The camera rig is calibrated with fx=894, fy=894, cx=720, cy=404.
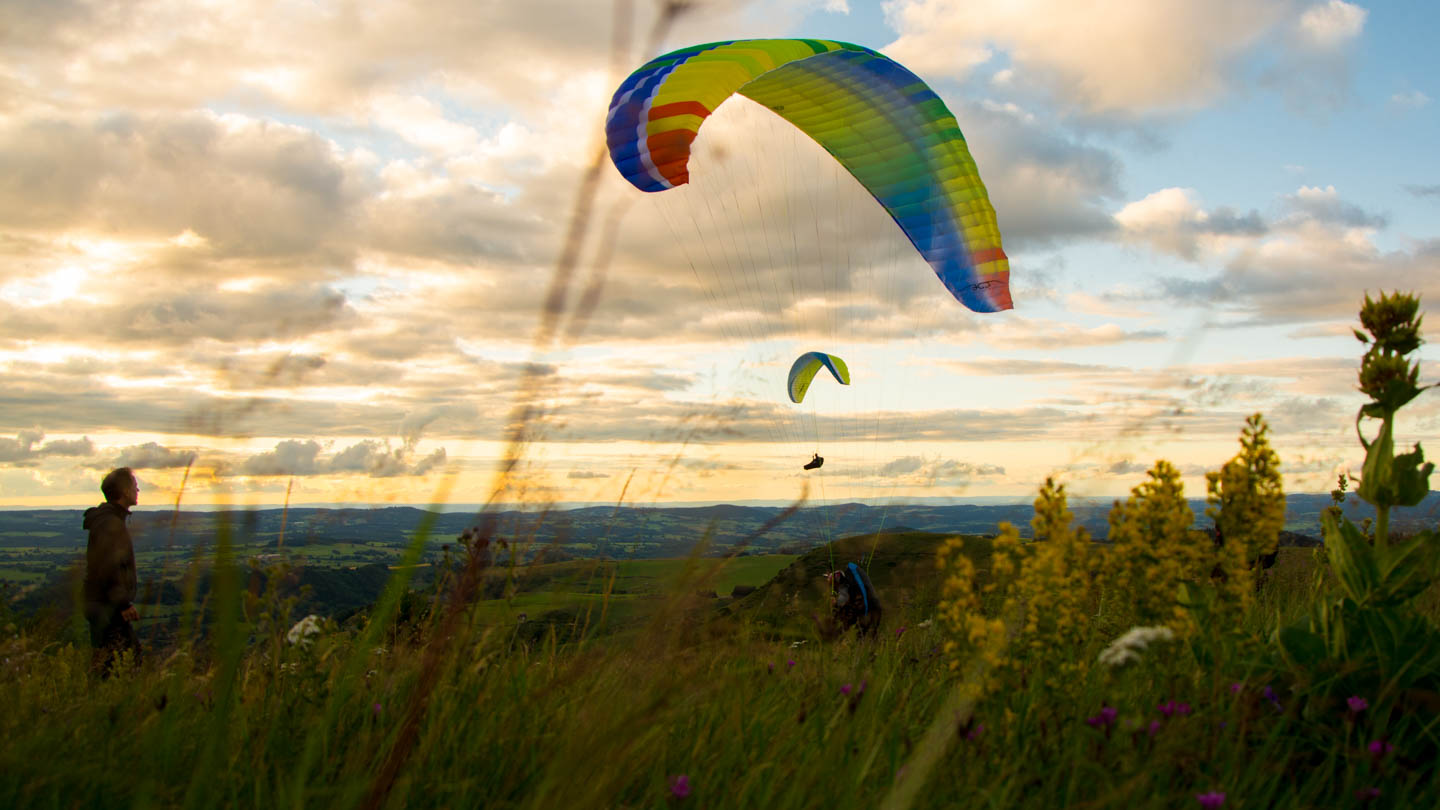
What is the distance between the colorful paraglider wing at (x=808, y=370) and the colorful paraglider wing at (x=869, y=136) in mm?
4042

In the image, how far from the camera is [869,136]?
30.0 feet

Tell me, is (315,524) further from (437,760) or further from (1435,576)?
(1435,576)

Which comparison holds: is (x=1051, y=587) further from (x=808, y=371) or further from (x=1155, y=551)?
(x=808, y=371)

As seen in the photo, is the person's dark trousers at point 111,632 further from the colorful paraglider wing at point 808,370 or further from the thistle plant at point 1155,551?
the colorful paraglider wing at point 808,370

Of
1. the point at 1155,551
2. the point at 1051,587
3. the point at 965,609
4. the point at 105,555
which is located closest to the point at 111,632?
the point at 105,555

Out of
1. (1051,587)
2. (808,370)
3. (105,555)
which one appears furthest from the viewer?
(808,370)

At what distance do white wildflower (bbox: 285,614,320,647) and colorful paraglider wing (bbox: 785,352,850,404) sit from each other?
1010 centimetres

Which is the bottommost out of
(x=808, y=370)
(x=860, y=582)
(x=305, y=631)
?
(x=860, y=582)

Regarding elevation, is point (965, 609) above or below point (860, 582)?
above

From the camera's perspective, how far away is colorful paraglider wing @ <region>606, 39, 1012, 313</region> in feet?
24.9

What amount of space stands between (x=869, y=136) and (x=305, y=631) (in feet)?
24.8

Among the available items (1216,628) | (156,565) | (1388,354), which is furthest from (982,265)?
(156,565)

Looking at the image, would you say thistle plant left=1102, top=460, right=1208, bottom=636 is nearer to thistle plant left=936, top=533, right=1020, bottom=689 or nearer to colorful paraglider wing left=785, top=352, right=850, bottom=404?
thistle plant left=936, top=533, right=1020, bottom=689

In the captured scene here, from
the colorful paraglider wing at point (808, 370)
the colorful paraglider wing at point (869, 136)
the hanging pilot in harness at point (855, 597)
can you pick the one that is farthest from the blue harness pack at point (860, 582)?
the colorful paraglider wing at point (808, 370)
